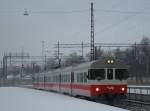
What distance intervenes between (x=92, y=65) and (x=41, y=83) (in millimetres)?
35391

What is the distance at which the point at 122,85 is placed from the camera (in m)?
32.5

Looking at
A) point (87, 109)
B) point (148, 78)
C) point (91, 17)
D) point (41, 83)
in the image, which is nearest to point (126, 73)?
point (87, 109)

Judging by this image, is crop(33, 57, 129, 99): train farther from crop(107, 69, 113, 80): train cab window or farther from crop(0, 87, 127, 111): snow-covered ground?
crop(0, 87, 127, 111): snow-covered ground

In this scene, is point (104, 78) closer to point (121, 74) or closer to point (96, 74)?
point (96, 74)

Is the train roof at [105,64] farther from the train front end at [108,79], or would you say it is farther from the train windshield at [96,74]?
the train windshield at [96,74]

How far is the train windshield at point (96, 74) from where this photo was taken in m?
32.3

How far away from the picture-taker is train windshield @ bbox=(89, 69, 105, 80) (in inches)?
1271

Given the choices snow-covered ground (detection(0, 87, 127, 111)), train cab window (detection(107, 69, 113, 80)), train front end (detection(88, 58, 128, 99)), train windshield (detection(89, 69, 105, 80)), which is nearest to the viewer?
snow-covered ground (detection(0, 87, 127, 111))

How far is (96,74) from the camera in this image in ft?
106

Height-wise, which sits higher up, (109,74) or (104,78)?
(109,74)

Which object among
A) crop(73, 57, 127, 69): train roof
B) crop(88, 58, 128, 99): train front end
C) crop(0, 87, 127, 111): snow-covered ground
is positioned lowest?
crop(0, 87, 127, 111): snow-covered ground

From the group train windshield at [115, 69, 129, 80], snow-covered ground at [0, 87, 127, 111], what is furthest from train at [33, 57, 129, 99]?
snow-covered ground at [0, 87, 127, 111]

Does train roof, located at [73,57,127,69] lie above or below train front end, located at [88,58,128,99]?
above

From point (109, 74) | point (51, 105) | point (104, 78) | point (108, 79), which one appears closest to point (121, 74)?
point (109, 74)
